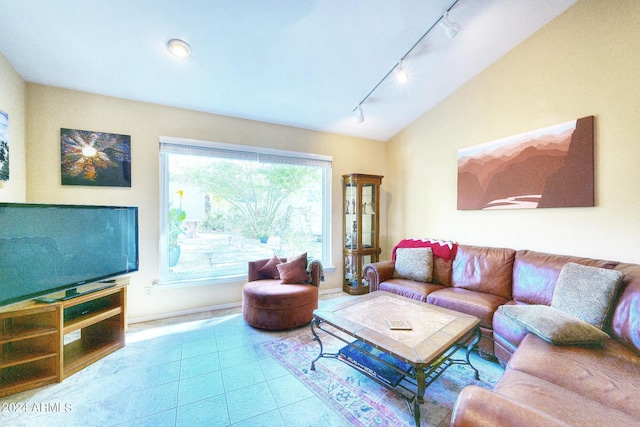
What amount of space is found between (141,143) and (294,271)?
2234 mm

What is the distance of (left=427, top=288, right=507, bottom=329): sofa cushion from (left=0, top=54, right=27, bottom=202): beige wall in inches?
154

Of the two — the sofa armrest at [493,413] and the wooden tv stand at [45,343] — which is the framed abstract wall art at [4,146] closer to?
the wooden tv stand at [45,343]

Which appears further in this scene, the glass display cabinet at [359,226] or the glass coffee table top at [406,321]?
the glass display cabinet at [359,226]

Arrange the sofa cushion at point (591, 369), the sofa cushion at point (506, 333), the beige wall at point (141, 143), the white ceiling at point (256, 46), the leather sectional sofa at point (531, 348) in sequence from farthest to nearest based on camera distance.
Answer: the beige wall at point (141, 143), the white ceiling at point (256, 46), the sofa cushion at point (506, 333), the sofa cushion at point (591, 369), the leather sectional sofa at point (531, 348)

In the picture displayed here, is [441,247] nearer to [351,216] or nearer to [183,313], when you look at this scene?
[351,216]

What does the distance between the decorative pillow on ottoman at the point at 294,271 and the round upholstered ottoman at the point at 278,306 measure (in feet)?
0.43

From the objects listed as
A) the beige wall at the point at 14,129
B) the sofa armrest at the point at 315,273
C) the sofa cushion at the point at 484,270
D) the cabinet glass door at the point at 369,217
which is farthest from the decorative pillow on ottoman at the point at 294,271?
the beige wall at the point at 14,129

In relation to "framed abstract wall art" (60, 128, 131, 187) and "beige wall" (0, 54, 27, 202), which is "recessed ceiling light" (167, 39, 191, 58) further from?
"beige wall" (0, 54, 27, 202)

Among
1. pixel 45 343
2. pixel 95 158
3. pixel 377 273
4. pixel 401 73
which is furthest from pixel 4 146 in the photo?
pixel 377 273

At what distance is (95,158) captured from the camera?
2.61 m

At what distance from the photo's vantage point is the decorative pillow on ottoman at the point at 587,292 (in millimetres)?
1691

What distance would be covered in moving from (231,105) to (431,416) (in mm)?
3411

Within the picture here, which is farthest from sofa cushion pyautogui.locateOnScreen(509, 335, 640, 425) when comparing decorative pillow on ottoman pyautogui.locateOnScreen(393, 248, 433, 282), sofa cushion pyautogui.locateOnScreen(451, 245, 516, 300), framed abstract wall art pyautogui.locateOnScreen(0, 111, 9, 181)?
framed abstract wall art pyautogui.locateOnScreen(0, 111, 9, 181)

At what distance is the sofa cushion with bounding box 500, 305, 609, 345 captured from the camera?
1.52 m
